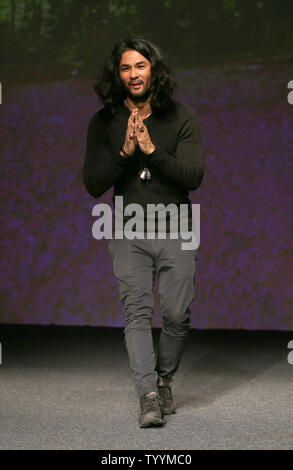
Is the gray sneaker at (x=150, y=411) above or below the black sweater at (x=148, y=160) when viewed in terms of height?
below

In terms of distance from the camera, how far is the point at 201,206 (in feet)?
15.4

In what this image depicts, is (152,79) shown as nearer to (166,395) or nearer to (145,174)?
(145,174)

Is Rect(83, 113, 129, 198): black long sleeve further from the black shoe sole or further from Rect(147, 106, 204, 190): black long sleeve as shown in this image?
the black shoe sole

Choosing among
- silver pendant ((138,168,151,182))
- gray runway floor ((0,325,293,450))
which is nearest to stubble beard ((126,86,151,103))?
silver pendant ((138,168,151,182))

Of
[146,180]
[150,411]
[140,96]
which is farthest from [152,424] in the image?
[140,96]

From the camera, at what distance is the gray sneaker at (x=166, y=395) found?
278cm

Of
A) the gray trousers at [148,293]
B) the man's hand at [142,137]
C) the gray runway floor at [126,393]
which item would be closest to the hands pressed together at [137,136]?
the man's hand at [142,137]

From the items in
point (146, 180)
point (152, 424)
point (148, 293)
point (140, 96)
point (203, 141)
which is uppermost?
point (203, 141)

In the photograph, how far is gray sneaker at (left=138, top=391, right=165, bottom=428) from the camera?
2.54m

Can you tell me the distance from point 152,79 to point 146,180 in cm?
33

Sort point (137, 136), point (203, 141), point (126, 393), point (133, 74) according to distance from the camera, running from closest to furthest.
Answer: point (137, 136) → point (133, 74) → point (126, 393) → point (203, 141)

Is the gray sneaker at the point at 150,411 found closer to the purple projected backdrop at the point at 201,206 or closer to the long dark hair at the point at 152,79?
the long dark hair at the point at 152,79

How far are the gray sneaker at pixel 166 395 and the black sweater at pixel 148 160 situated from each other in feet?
1.78

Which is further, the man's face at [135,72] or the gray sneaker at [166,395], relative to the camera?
the gray sneaker at [166,395]
